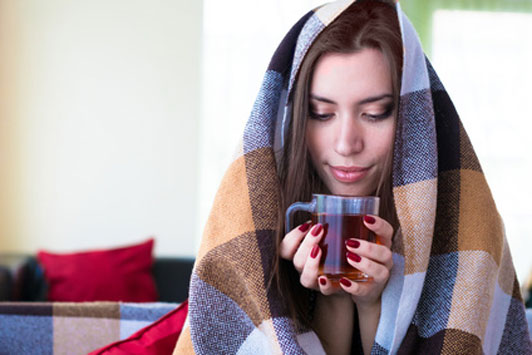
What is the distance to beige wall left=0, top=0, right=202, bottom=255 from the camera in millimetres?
3652

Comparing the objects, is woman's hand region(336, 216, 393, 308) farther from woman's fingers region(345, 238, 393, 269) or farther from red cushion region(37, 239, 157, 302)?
red cushion region(37, 239, 157, 302)

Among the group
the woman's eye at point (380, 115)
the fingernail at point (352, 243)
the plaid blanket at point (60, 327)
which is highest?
the woman's eye at point (380, 115)

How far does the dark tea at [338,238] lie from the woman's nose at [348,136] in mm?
139

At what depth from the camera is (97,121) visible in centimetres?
370

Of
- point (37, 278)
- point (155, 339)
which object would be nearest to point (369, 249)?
point (155, 339)

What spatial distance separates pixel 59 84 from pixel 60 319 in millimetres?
2624

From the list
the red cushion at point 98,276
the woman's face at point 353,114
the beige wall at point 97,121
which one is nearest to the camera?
the woman's face at point 353,114

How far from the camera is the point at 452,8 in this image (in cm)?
439

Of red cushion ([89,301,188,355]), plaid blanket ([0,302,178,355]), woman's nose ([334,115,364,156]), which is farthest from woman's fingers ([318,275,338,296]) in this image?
plaid blanket ([0,302,178,355])

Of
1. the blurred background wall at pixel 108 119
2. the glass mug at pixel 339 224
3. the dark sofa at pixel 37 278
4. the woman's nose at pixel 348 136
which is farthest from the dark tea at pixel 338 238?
the blurred background wall at pixel 108 119

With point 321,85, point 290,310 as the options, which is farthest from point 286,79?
point 290,310

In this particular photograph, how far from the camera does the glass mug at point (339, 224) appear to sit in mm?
955

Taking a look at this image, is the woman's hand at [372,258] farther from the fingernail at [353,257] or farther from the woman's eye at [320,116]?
the woman's eye at [320,116]

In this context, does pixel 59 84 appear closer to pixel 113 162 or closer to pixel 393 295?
pixel 113 162
